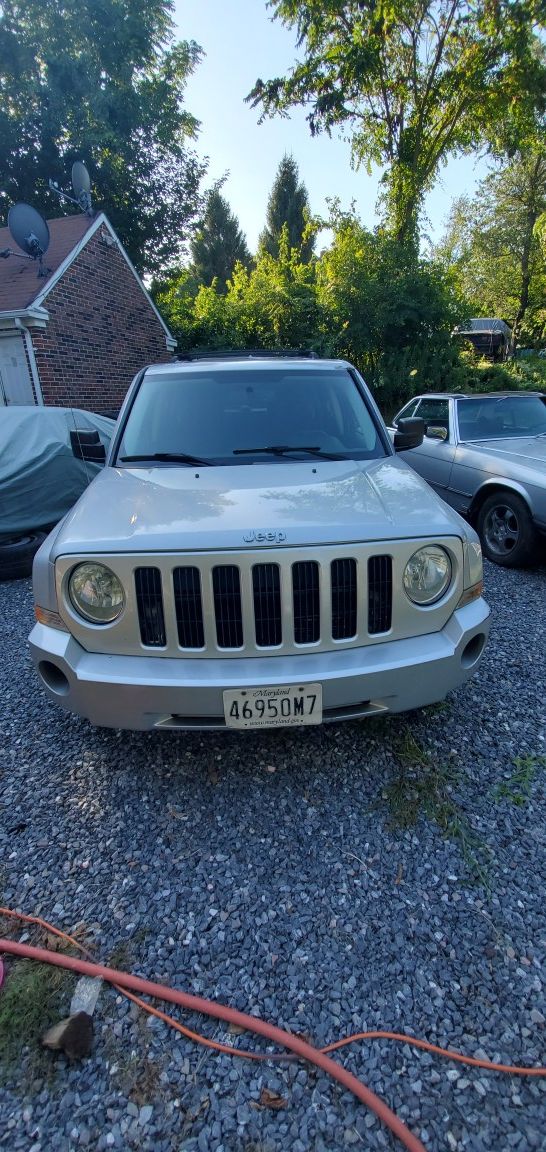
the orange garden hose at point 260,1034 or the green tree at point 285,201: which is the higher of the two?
the green tree at point 285,201

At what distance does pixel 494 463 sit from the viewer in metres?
5.30

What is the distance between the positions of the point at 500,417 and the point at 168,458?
467 cm

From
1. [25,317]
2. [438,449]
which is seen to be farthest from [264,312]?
[438,449]

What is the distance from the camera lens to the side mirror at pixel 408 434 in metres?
3.56

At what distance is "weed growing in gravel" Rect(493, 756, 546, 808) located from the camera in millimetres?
2350

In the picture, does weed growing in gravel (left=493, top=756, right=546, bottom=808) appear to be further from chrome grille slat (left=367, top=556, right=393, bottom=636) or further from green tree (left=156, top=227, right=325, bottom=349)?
green tree (left=156, top=227, right=325, bottom=349)

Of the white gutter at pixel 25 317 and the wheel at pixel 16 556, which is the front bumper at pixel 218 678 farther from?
the white gutter at pixel 25 317

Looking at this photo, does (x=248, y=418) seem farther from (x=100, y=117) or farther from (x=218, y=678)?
(x=100, y=117)

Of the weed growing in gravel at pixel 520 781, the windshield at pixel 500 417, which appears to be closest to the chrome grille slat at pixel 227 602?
the weed growing in gravel at pixel 520 781

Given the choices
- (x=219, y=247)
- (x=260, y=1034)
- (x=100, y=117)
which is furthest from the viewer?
(x=219, y=247)

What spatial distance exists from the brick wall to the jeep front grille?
34.9ft

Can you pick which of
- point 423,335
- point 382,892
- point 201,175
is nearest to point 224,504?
point 382,892

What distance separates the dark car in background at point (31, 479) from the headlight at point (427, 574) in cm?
393

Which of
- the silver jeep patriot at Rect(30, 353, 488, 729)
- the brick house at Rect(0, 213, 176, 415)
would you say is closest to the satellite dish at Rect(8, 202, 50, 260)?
the brick house at Rect(0, 213, 176, 415)
